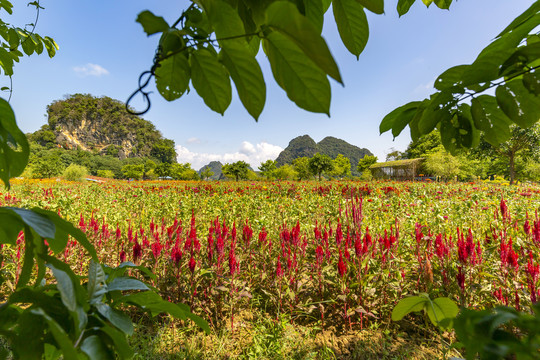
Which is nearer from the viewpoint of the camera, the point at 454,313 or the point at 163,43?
the point at 163,43

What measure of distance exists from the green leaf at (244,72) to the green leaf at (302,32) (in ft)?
0.28

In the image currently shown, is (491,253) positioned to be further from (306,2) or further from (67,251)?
(67,251)

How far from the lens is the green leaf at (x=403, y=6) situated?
0.95 m

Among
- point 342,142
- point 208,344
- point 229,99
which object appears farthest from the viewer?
point 342,142

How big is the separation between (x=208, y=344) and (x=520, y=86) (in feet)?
7.28

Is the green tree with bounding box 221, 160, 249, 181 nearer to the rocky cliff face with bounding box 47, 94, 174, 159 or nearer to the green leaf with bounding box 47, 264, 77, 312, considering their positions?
the green leaf with bounding box 47, 264, 77, 312

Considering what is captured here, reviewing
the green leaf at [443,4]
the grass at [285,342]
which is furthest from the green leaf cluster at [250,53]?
the grass at [285,342]

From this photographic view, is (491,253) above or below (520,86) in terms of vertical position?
below

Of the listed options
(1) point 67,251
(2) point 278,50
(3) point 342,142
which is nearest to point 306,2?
(2) point 278,50

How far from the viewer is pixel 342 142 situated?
4579 inches

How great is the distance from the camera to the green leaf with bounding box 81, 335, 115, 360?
0.28m

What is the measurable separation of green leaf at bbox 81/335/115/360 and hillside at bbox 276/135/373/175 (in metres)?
106

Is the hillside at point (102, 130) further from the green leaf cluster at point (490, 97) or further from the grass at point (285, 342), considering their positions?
the green leaf cluster at point (490, 97)

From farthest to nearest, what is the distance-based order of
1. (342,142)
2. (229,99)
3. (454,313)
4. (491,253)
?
(342,142) < (491,253) < (454,313) < (229,99)
